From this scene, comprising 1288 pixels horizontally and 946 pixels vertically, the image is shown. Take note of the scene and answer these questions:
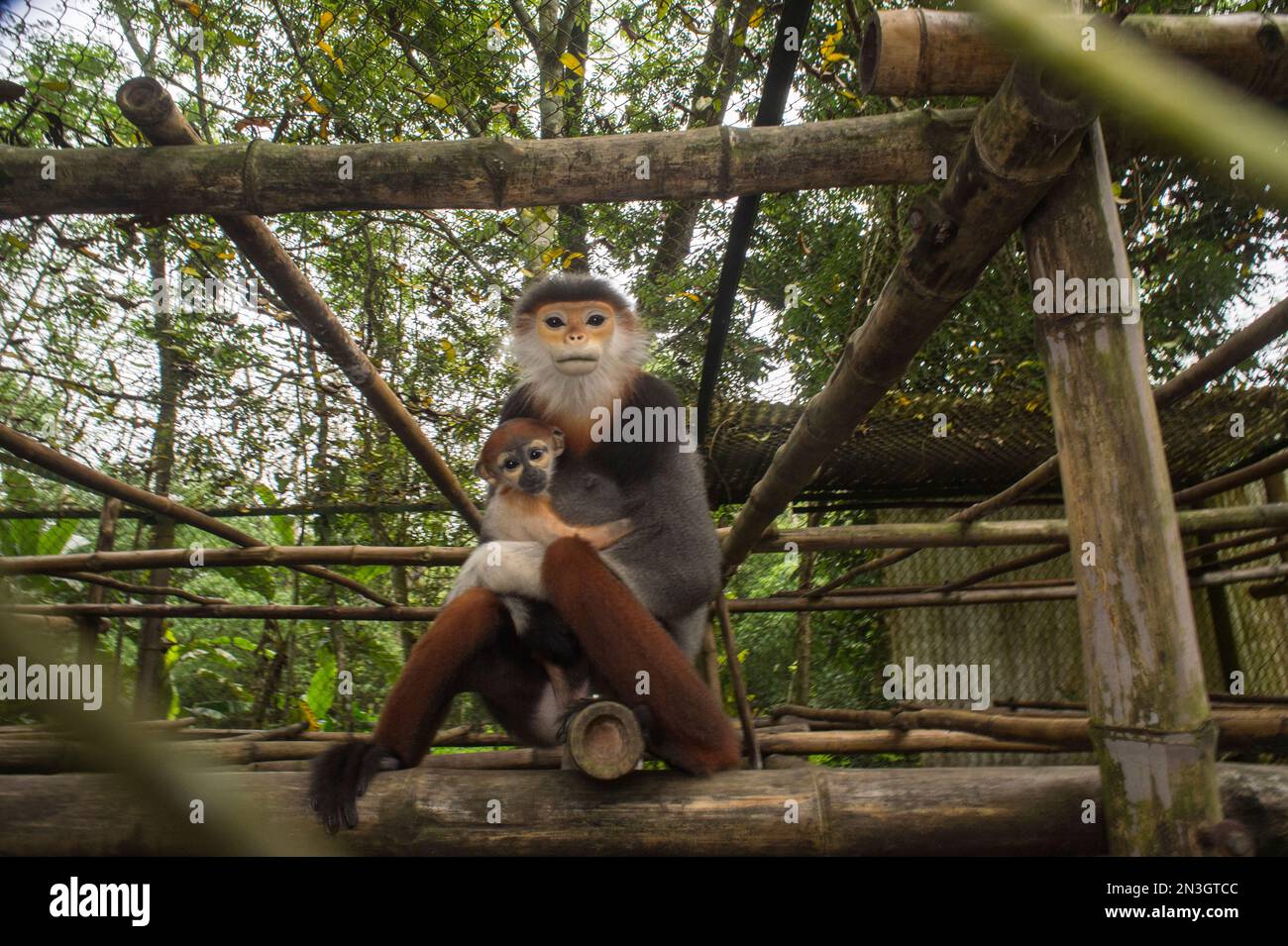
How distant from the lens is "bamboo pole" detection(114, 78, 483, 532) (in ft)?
6.53

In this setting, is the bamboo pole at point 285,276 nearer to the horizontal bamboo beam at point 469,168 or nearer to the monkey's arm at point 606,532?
the horizontal bamboo beam at point 469,168

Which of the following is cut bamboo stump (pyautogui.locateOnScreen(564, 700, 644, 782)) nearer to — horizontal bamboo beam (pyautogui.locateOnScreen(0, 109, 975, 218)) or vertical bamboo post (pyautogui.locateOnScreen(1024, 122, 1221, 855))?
vertical bamboo post (pyautogui.locateOnScreen(1024, 122, 1221, 855))

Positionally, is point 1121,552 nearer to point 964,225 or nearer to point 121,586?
point 964,225

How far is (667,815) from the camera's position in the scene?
2.05 m

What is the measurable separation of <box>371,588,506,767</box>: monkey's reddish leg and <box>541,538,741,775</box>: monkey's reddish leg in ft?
1.12

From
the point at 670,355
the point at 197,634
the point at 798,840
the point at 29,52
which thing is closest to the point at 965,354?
the point at 670,355

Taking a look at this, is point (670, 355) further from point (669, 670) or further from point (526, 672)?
point (669, 670)

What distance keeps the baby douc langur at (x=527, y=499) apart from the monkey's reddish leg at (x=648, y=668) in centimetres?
68

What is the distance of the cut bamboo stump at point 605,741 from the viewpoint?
2.03 metres

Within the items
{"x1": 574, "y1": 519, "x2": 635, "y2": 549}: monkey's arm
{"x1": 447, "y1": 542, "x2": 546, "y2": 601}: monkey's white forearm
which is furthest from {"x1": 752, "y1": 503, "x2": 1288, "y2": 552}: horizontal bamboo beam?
{"x1": 447, "y1": 542, "x2": 546, "y2": 601}: monkey's white forearm

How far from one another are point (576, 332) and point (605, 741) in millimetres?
1691

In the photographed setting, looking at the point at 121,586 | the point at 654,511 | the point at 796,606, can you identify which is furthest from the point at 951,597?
the point at 121,586

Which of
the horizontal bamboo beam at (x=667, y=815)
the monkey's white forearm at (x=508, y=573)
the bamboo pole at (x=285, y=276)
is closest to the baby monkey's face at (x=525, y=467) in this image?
the monkey's white forearm at (x=508, y=573)
